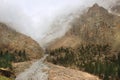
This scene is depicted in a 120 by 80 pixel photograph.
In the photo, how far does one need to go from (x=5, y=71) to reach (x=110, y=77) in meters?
54.7

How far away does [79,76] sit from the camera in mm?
150875

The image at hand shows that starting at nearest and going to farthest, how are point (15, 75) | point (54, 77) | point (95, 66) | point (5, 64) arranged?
point (54, 77)
point (15, 75)
point (5, 64)
point (95, 66)

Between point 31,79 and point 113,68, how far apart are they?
55.1 m

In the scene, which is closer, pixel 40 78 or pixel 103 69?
pixel 40 78

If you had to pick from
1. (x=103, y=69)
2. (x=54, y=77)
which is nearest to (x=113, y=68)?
(x=103, y=69)

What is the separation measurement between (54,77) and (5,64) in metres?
39.1

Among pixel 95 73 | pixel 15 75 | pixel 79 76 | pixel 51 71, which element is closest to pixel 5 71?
pixel 15 75

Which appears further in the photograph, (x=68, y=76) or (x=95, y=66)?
(x=95, y=66)

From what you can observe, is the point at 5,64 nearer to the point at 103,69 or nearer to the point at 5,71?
the point at 5,71

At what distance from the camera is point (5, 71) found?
148875 mm

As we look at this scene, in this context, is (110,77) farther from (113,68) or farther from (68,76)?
(68,76)

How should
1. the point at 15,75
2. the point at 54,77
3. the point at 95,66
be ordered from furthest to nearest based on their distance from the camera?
the point at 95,66 → the point at 15,75 → the point at 54,77

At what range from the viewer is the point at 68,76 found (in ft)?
481

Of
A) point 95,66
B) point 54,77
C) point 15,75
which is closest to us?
point 54,77
